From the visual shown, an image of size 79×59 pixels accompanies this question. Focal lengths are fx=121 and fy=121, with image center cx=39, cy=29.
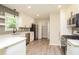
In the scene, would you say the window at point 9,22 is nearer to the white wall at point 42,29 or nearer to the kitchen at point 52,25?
the kitchen at point 52,25

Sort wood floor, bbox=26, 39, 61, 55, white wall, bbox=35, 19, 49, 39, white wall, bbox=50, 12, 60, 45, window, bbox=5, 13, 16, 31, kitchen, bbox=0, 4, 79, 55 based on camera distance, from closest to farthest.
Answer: kitchen, bbox=0, 4, 79, 55 < wood floor, bbox=26, 39, 61, 55 < window, bbox=5, 13, 16, 31 < white wall, bbox=50, 12, 60, 45 < white wall, bbox=35, 19, 49, 39

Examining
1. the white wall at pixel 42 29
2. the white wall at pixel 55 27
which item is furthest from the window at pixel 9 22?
the white wall at pixel 42 29

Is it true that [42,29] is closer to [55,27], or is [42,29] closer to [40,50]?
[55,27]

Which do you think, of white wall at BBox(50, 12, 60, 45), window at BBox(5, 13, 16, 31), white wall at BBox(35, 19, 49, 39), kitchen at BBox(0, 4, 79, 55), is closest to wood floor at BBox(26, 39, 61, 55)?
kitchen at BBox(0, 4, 79, 55)

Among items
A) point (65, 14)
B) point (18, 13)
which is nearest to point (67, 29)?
point (65, 14)

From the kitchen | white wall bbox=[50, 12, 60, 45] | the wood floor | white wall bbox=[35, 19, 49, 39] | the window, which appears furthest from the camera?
white wall bbox=[35, 19, 49, 39]

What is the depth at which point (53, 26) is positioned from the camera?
235 inches

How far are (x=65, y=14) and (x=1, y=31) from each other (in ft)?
8.82

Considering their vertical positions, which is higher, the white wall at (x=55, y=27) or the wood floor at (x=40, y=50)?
the white wall at (x=55, y=27)

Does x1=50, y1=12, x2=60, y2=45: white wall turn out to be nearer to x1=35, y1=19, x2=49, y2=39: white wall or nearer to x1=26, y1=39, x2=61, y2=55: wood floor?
x1=26, y1=39, x2=61, y2=55: wood floor

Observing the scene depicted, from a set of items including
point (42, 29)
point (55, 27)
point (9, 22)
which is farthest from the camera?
point (42, 29)

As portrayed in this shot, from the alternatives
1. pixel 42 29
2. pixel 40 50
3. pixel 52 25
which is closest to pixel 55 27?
pixel 52 25
